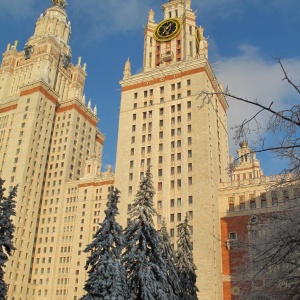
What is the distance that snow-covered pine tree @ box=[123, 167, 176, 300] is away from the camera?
2816cm

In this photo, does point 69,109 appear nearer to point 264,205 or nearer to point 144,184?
point 264,205

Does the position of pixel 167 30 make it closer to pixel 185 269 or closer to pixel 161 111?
pixel 161 111

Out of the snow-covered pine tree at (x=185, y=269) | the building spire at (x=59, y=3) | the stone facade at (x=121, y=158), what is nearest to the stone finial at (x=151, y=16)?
the stone facade at (x=121, y=158)

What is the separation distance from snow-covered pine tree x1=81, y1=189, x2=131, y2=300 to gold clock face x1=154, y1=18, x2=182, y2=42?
2423 inches

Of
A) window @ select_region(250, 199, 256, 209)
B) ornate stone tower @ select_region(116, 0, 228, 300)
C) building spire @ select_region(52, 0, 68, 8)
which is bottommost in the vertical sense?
window @ select_region(250, 199, 256, 209)

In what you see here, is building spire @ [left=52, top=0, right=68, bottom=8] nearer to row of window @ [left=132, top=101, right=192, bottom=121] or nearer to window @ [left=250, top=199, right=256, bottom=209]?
row of window @ [left=132, top=101, right=192, bottom=121]

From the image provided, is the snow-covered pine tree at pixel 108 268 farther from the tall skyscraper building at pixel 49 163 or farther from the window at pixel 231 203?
the tall skyscraper building at pixel 49 163

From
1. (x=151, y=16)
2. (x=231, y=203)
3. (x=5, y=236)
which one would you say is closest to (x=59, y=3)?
(x=151, y=16)

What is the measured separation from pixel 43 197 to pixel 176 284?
65.2 m

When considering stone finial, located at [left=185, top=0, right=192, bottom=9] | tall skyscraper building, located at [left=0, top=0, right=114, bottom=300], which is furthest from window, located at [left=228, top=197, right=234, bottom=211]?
stone finial, located at [left=185, top=0, right=192, bottom=9]

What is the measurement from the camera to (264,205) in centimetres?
6244

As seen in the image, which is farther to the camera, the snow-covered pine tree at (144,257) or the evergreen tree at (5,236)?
the evergreen tree at (5,236)

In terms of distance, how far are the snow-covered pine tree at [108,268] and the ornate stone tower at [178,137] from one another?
30.0 m

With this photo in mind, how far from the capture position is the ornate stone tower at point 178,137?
198 feet
